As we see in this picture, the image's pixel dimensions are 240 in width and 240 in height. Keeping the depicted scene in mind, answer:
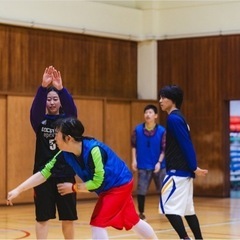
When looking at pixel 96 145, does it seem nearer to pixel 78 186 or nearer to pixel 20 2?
pixel 78 186

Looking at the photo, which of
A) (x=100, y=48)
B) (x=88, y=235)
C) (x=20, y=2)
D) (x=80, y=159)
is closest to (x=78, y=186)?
(x=80, y=159)

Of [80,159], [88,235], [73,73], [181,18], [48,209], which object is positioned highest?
[181,18]

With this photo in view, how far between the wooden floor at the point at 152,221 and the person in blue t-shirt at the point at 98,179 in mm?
3817

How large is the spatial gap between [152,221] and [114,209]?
6.02 m

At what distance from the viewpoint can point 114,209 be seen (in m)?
6.42

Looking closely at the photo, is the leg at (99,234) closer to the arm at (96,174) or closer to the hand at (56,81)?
the arm at (96,174)

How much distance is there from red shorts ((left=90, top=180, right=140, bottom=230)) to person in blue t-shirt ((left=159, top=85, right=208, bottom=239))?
66.8 inches

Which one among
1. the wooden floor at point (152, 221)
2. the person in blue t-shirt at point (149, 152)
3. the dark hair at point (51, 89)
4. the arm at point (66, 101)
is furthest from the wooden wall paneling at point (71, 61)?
the arm at point (66, 101)

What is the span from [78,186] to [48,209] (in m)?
1.57

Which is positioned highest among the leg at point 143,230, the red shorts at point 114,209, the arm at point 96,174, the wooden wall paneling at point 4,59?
the wooden wall paneling at point 4,59

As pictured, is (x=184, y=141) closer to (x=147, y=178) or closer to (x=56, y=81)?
(x=56, y=81)

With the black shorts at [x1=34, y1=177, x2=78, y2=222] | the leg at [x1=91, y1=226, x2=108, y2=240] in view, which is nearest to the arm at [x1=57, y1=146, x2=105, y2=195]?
the leg at [x1=91, y1=226, x2=108, y2=240]

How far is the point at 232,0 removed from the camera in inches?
680

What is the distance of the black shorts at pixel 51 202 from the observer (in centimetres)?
778
